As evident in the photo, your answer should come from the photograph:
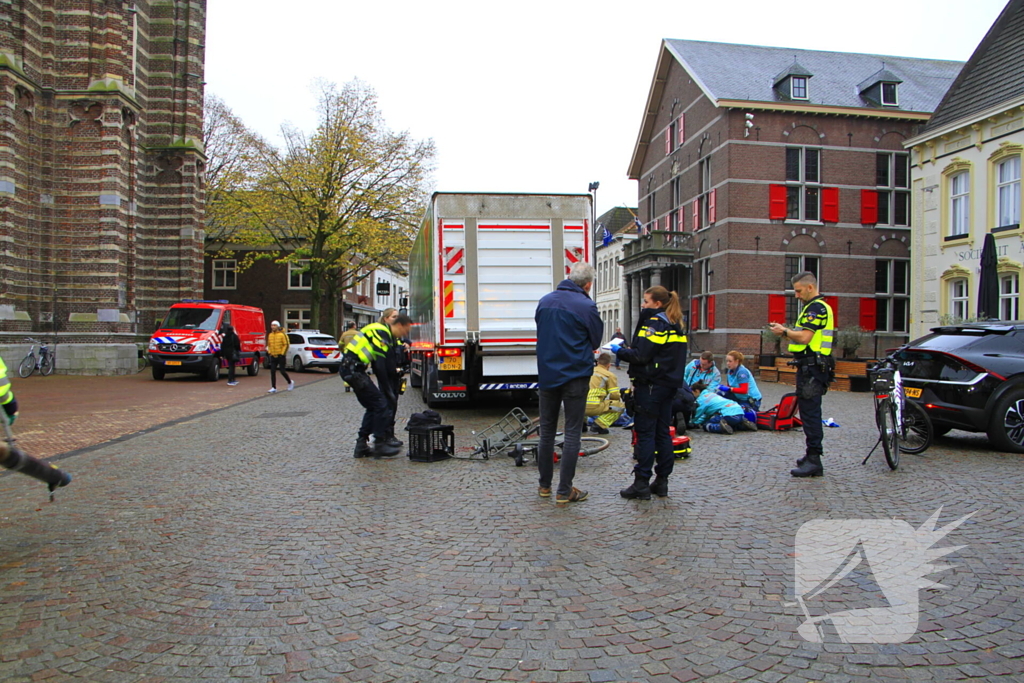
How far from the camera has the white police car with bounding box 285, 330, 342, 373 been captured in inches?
1134

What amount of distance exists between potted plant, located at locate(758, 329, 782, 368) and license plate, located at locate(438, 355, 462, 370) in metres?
12.6

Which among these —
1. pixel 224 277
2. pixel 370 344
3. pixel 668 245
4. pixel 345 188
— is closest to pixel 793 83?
pixel 668 245

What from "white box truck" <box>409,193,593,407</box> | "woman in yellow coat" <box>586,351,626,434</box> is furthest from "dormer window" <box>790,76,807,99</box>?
"woman in yellow coat" <box>586,351,626,434</box>

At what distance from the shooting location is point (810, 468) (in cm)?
668

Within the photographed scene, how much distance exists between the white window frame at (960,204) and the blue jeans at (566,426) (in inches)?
773

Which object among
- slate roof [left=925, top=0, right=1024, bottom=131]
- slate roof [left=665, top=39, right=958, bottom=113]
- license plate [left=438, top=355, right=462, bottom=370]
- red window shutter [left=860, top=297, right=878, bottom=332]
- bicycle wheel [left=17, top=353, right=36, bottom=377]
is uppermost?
slate roof [left=665, top=39, right=958, bottom=113]

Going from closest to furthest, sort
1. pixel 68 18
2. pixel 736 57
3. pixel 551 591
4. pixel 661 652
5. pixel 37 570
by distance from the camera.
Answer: pixel 661 652, pixel 551 591, pixel 37 570, pixel 68 18, pixel 736 57

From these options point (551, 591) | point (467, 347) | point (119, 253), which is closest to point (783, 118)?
point (467, 347)

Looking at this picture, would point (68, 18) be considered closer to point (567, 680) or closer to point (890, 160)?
point (567, 680)

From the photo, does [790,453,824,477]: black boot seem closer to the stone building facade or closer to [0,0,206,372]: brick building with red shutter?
the stone building facade

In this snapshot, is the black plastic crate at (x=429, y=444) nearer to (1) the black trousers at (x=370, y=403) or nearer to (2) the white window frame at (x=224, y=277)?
(1) the black trousers at (x=370, y=403)

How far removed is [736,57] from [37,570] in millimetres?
32965

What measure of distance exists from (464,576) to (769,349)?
25.1m

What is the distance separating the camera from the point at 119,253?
23.4m
